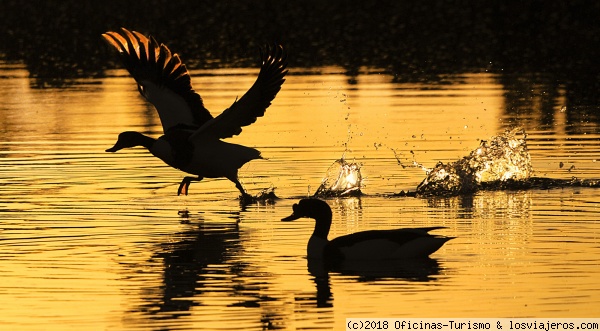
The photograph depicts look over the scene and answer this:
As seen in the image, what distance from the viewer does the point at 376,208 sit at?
19.8 metres

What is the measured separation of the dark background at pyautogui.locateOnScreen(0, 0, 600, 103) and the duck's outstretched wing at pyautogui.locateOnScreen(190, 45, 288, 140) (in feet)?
46.6

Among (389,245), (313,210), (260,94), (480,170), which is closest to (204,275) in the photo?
(313,210)

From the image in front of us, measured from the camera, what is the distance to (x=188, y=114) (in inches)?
837

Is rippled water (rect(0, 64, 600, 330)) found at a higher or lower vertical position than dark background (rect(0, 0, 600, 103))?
lower

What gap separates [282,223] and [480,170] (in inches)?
154

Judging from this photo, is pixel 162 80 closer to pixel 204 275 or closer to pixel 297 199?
pixel 297 199

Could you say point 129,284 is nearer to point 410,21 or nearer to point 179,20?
point 410,21

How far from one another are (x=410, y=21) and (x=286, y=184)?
121ft

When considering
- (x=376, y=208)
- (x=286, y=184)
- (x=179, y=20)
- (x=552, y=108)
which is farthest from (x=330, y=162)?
(x=179, y=20)

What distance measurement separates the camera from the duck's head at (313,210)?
1680 cm

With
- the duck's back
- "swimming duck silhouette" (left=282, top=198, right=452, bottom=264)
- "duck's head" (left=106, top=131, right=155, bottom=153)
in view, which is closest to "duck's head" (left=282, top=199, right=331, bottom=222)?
"swimming duck silhouette" (left=282, top=198, right=452, bottom=264)

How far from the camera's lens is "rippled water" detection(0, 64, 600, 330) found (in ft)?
47.1

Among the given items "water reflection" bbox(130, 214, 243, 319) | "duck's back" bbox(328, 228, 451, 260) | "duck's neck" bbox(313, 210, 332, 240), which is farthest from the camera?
"duck's neck" bbox(313, 210, 332, 240)

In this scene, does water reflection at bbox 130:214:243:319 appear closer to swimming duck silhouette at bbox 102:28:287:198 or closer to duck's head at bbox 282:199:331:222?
duck's head at bbox 282:199:331:222
